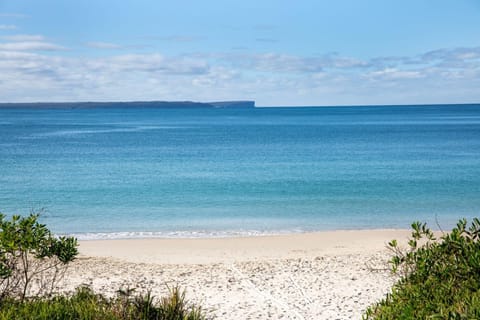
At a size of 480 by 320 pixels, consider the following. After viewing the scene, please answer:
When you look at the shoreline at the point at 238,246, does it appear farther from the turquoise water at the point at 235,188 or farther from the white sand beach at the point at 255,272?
the turquoise water at the point at 235,188

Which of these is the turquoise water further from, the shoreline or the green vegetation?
the green vegetation

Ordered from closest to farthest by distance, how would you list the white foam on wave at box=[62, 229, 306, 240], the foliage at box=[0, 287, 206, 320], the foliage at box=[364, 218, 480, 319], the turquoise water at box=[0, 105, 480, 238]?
the foliage at box=[364, 218, 480, 319]
the foliage at box=[0, 287, 206, 320]
the white foam on wave at box=[62, 229, 306, 240]
the turquoise water at box=[0, 105, 480, 238]

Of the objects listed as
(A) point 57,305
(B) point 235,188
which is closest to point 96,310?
(A) point 57,305

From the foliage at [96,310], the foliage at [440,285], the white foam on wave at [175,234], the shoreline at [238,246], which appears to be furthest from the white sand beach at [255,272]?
the foliage at [440,285]

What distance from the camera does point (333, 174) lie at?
94.0 ft

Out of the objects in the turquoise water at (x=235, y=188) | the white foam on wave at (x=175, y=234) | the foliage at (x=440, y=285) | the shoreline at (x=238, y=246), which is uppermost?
the turquoise water at (x=235, y=188)

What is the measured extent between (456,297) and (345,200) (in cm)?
1625

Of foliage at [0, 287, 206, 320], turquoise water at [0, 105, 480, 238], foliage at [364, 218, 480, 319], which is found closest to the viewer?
foliage at [364, 218, 480, 319]

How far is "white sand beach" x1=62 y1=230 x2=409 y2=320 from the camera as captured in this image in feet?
29.4

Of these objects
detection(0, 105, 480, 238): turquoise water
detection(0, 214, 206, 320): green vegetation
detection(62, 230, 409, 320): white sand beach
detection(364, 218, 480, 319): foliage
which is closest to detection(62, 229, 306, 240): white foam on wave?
detection(0, 105, 480, 238): turquoise water

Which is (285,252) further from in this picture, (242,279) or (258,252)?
(242,279)

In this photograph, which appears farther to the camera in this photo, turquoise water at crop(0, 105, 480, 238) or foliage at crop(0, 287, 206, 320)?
turquoise water at crop(0, 105, 480, 238)

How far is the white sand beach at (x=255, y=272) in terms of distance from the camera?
895 centimetres

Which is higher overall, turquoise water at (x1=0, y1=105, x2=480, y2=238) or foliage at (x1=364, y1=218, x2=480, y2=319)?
turquoise water at (x1=0, y1=105, x2=480, y2=238)
